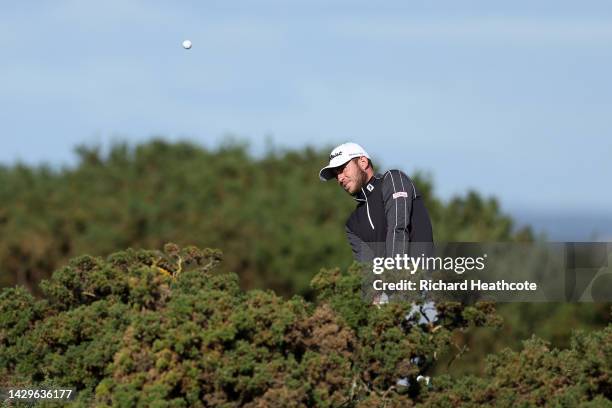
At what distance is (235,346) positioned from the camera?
747 cm

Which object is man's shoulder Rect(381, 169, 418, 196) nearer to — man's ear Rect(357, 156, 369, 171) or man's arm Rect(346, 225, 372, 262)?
man's ear Rect(357, 156, 369, 171)

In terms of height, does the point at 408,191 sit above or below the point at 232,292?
above

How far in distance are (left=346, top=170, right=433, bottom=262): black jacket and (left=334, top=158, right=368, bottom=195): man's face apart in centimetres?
6

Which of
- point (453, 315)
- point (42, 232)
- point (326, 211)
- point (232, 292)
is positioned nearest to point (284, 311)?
point (232, 292)

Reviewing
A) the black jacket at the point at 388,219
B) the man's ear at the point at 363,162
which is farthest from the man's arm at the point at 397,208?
the man's ear at the point at 363,162

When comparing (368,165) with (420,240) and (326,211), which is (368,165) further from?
(326,211)

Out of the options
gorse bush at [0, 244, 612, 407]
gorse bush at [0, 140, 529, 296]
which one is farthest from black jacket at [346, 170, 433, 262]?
gorse bush at [0, 140, 529, 296]

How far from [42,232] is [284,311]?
90.6 ft

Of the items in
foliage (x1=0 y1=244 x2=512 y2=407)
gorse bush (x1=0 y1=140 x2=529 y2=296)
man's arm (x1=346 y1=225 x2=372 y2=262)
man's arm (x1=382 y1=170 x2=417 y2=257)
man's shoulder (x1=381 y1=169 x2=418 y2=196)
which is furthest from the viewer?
gorse bush (x1=0 y1=140 x2=529 y2=296)

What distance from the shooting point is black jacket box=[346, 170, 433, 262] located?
8.55 meters

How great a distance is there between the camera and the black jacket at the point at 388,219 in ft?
28.1

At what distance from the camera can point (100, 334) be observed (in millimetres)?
8164

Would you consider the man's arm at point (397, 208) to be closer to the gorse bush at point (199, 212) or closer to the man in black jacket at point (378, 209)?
the man in black jacket at point (378, 209)

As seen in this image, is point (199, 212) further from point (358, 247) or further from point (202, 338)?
point (202, 338)
